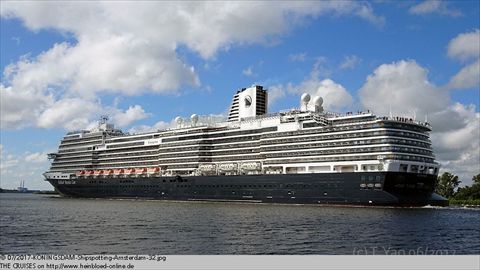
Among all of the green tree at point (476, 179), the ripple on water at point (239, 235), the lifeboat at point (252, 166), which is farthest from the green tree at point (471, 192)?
the ripple on water at point (239, 235)

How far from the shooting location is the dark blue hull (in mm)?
86625

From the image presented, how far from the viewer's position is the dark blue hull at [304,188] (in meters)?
86.6

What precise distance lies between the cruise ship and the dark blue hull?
→ 0.57 ft

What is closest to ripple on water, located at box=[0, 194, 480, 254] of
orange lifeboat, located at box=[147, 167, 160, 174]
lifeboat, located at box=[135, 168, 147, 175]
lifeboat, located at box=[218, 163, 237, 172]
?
lifeboat, located at box=[218, 163, 237, 172]

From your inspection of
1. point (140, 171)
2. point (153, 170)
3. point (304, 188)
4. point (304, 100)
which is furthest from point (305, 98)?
point (140, 171)

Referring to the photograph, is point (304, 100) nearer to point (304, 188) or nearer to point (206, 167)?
point (304, 188)

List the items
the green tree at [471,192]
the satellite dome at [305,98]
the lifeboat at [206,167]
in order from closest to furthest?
the satellite dome at [305,98] < the lifeboat at [206,167] < the green tree at [471,192]

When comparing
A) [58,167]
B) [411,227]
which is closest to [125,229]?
[411,227]

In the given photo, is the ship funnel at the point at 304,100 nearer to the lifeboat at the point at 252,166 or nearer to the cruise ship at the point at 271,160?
the cruise ship at the point at 271,160

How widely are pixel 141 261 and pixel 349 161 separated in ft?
228

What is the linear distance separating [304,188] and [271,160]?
43.5ft

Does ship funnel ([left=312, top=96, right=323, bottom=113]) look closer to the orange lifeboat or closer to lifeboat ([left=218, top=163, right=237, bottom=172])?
lifeboat ([left=218, top=163, right=237, bottom=172])

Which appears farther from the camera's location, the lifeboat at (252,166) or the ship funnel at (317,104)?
the ship funnel at (317,104)

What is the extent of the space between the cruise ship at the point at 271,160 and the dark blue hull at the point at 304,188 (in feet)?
0.57
